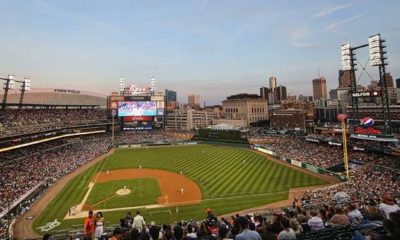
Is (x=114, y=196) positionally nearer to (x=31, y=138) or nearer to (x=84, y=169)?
(x=84, y=169)

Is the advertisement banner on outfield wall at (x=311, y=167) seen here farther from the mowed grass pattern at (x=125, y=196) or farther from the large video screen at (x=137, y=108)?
the large video screen at (x=137, y=108)

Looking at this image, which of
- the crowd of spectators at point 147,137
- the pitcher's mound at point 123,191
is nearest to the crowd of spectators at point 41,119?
the crowd of spectators at point 147,137

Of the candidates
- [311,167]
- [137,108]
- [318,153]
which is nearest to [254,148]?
[318,153]

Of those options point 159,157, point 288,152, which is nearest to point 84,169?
point 159,157

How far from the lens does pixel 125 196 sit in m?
31.2

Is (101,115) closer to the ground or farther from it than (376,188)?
farther from it

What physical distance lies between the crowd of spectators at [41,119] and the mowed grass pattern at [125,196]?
17.8 m

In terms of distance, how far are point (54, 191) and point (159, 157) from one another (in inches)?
944

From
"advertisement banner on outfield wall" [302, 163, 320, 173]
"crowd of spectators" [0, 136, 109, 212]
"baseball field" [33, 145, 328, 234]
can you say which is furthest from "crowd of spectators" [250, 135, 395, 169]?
"crowd of spectators" [0, 136, 109, 212]

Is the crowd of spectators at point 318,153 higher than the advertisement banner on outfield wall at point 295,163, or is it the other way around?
the crowd of spectators at point 318,153

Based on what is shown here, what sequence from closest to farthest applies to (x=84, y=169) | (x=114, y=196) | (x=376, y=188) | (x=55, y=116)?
(x=376, y=188) → (x=114, y=196) → (x=84, y=169) → (x=55, y=116)

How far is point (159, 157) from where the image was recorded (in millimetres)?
55344

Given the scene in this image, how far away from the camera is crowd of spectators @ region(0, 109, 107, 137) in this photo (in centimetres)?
4527

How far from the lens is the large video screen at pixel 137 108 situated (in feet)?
263
